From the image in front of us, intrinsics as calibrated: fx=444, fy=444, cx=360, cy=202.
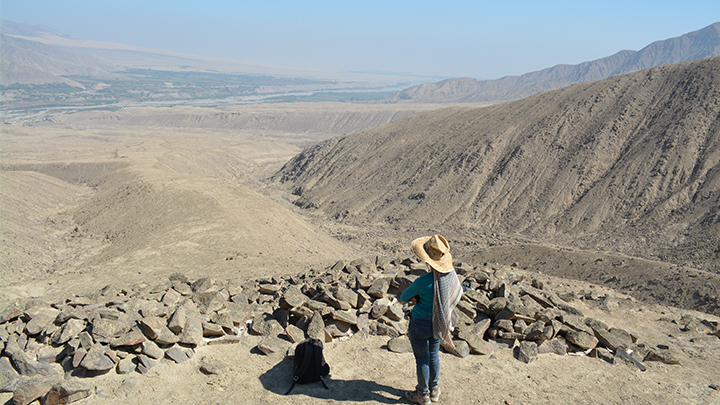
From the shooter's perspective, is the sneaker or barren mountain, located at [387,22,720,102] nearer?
the sneaker

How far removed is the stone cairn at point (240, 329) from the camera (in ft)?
18.8

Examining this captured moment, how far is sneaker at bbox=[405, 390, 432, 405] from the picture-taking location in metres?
5.25

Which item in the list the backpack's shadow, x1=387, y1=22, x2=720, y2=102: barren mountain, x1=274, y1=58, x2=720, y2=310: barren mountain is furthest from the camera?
x1=387, y1=22, x2=720, y2=102: barren mountain

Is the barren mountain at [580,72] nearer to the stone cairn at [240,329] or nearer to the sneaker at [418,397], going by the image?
the stone cairn at [240,329]

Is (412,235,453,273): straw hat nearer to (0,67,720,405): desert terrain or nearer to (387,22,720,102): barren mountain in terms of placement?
(0,67,720,405): desert terrain

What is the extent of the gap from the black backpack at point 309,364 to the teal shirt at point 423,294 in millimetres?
1723

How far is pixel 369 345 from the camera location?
6.98 m

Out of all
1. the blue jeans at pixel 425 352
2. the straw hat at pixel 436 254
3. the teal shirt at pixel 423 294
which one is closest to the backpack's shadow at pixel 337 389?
the blue jeans at pixel 425 352

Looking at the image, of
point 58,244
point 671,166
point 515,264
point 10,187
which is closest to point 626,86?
point 671,166

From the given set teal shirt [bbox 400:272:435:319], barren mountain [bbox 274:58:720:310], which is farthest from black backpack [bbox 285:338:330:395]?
barren mountain [bbox 274:58:720:310]

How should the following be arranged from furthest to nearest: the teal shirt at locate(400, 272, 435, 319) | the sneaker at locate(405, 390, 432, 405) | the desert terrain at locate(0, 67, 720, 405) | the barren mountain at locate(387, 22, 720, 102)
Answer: the barren mountain at locate(387, 22, 720, 102)
the desert terrain at locate(0, 67, 720, 405)
the sneaker at locate(405, 390, 432, 405)
the teal shirt at locate(400, 272, 435, 319)

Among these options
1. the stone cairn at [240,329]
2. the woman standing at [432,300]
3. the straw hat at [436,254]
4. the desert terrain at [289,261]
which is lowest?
the desert terrain at [289,261]

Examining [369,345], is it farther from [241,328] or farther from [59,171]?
[59,171]

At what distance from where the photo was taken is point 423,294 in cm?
488
